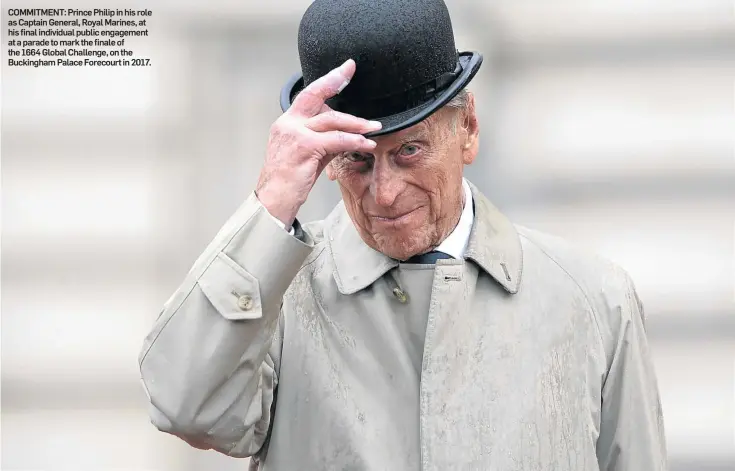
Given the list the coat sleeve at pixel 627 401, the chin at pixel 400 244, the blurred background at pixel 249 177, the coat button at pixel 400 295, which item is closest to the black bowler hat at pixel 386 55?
the chin at pixel 400 244

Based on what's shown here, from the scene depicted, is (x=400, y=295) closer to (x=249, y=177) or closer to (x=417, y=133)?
(x=417, y=133)

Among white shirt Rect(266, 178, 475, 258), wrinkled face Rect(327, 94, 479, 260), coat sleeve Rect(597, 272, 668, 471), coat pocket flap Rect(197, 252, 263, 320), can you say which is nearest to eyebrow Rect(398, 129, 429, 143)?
wrinkled face Rect(327, 94, 479, 260)

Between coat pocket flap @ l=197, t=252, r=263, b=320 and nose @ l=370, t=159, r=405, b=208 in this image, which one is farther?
nose @ l=370, t=159, r=405, b=208

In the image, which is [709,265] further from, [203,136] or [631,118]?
[203,136]

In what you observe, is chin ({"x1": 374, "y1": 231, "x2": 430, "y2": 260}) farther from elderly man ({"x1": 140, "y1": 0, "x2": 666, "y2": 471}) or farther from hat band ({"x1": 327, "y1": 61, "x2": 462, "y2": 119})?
hat band ({"x1": 327, "y1": 61, "x2": 462, "y2": 119})

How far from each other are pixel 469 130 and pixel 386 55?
1.08 ft

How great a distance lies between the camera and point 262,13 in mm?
3861

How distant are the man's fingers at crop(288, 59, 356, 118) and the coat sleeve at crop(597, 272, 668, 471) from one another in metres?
0.75

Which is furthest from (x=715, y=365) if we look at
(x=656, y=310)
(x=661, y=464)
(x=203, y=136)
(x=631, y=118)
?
(x=203, y=136)

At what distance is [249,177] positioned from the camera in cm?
389

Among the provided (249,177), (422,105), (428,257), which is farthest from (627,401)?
(249,177)

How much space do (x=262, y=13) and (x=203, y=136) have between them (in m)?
0.50

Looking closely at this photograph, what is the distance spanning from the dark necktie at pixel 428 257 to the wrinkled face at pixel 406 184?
0.02 meters

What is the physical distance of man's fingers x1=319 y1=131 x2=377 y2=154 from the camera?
192 cm
